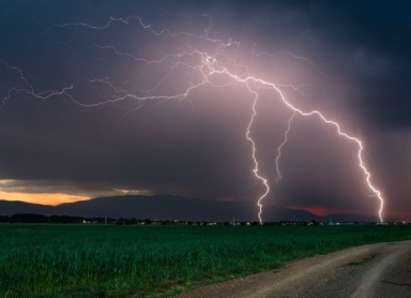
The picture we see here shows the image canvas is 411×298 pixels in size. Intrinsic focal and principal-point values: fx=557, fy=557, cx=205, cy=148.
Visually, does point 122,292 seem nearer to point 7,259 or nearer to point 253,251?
point 7,259

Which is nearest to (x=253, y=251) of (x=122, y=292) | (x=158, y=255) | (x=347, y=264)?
(x=158, y=255)

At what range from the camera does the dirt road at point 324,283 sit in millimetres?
12172

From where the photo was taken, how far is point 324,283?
13984mm

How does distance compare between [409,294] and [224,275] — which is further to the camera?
[224,275]

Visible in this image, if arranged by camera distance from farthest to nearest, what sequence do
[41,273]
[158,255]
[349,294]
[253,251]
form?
[253,251] < [158,255] < [41,273] < [349,294]

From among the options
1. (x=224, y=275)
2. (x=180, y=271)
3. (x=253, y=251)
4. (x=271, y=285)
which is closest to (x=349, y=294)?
(x=271, y=285)

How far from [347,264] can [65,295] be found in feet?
35.3

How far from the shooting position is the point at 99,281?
50.5 feet

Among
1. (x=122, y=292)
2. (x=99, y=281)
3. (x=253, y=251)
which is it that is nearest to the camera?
(x=122, y=292)

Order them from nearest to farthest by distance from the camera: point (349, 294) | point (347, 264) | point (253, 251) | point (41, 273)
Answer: point (349, 294)
point (41, 273)
point (347, 264)
point (253, 251)

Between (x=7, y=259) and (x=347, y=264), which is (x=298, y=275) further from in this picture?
(x=7, y=259)

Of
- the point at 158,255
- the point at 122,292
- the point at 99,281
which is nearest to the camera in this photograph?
the point at 122,292

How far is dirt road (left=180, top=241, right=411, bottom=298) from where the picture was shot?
12.2 m

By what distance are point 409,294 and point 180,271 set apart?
7512 millimetres
